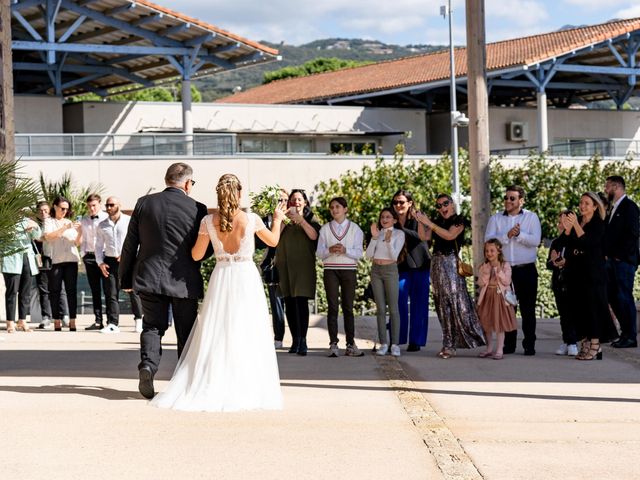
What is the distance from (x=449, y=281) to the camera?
12945 mm

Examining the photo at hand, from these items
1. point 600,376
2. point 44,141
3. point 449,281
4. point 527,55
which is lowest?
point 600,376

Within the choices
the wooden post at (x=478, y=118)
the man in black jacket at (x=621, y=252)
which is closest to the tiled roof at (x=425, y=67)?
the wooden post at (x=478, y=118)

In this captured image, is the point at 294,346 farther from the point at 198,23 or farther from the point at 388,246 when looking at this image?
the point at 198,23

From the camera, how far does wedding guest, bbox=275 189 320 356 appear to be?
1295cm

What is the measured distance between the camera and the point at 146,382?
31.4 ft

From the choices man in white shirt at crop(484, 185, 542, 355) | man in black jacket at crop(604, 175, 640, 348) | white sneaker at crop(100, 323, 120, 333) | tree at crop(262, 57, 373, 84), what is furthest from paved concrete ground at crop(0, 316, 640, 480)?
tree at crop(262, 57, 373, 84)

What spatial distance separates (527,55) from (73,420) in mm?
37013

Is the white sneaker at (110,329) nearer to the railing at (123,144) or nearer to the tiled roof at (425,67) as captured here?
the railing at (123,144)

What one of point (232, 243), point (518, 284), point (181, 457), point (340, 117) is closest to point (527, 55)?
point (340, 117)

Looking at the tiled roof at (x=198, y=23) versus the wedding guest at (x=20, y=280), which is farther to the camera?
the tiled roof at (x=198, y=23)

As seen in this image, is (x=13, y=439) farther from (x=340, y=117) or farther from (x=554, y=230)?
(x=340, y=117)

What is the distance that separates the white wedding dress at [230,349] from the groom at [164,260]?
7.8 inches

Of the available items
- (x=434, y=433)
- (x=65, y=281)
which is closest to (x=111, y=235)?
(x=65, y=281)

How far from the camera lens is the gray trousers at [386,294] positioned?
12961 millimetres
